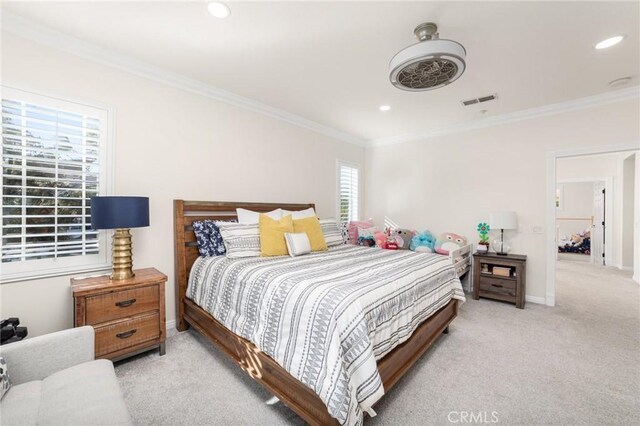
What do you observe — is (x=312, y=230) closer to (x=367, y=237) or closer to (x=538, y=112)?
(x=367, y=237)

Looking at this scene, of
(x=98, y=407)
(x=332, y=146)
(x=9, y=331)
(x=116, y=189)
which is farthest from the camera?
(x=332, y=146)

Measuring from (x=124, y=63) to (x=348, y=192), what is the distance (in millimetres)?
3765

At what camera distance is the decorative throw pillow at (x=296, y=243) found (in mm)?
2814

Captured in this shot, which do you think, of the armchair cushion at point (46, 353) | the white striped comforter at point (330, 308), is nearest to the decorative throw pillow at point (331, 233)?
the white striped comforter at point (330, 308)

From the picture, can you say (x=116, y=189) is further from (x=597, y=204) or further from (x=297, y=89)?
(x=597, y=204)

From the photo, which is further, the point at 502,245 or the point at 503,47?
the point at 502,245

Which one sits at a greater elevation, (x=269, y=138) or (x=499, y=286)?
(x=269, y=138)

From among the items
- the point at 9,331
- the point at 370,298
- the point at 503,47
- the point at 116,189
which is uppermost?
the point at 503,47

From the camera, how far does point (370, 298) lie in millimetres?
1606

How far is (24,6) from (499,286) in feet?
18.3

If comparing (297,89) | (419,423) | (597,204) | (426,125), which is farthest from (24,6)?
(597,204)

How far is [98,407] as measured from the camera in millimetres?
1104

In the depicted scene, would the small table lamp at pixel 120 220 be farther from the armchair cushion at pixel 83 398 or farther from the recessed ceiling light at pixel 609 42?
the recessed ceiling light at pixel 609 42

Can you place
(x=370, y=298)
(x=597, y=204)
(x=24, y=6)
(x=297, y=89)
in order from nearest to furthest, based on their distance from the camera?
1. (x=370, y=298)
2. (x=24, y=6)
3. (x=297, y=89)
4. (x=597, y=204)
